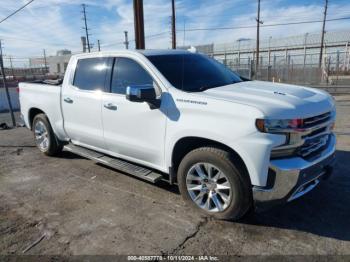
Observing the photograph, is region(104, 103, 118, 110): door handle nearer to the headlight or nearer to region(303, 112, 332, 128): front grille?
the headlight

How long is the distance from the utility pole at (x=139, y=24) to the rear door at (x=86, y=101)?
5.35 m

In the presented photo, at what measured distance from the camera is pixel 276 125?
3004 millimetres

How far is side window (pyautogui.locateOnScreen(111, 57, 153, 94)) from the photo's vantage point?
4.12m

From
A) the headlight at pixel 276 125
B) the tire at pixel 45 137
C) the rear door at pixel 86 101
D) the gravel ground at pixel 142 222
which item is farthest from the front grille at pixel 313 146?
→ the tire at pixel 45 137

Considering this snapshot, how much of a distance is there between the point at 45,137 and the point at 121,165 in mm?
2456

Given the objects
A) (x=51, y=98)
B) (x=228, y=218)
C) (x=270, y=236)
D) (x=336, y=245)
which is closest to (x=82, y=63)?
(x=51, y=98)

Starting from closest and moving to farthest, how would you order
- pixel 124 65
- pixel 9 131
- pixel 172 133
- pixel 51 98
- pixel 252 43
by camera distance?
pixel 172 133
pixel 124 65
pixel 51 98
pixel 9 131
pixel 252 43

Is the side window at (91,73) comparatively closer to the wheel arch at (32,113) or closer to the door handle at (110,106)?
the door handle at (110,106)

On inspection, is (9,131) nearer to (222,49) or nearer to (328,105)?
(328,105)

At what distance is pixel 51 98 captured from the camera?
5.63 metres

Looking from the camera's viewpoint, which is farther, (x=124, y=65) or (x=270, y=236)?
(x=124, y=65)

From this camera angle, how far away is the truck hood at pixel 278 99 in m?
3.06

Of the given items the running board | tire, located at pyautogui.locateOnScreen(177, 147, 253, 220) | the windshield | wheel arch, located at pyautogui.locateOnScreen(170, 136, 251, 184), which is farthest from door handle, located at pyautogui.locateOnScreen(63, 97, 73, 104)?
tire, located at pyautogui.locateOnScreen(177, 147, 253, 220)

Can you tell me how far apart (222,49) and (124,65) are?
2255 inches
